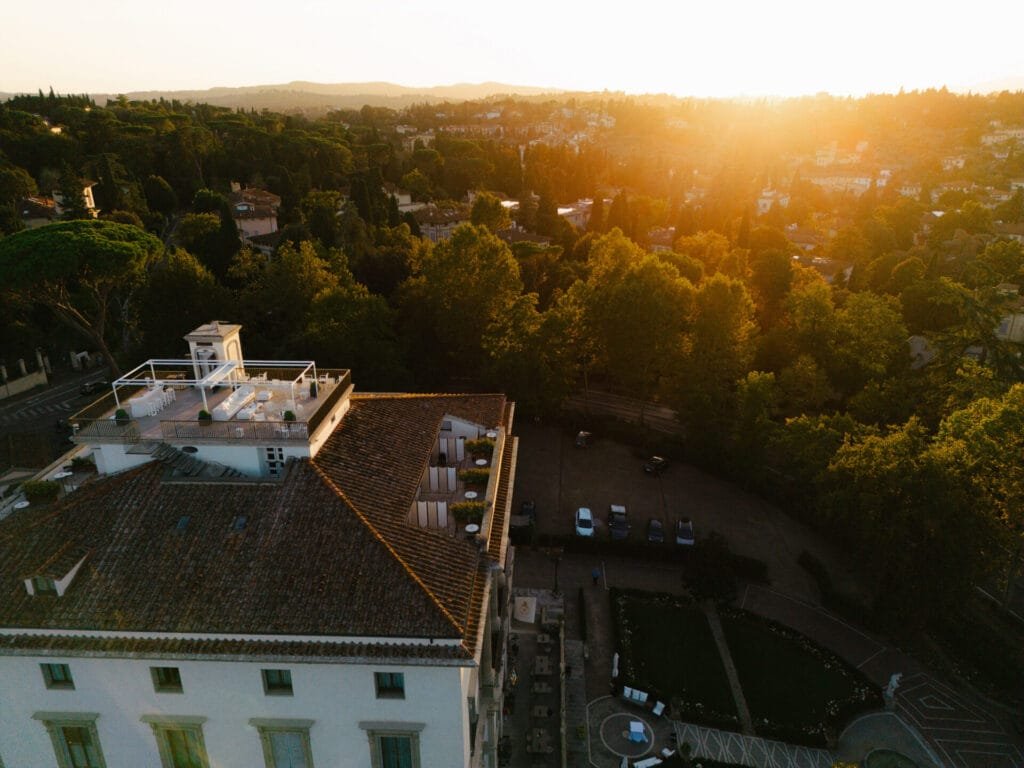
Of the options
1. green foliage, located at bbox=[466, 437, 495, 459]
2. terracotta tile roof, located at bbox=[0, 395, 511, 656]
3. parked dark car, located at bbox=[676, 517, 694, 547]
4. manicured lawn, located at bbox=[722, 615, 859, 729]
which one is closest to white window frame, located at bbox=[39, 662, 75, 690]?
terracotta tile roof, located at bbox=[0, 395, 511, 656]

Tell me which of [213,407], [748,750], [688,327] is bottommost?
[748,750]

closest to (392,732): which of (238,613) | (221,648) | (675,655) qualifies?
(221,648)

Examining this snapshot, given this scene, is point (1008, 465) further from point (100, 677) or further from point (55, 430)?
point (55, 430)

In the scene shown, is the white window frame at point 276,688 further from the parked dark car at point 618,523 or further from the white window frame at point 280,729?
the parked dark car at point 618,523

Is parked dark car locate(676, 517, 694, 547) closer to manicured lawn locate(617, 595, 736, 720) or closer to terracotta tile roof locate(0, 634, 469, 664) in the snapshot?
manicured lawn locate(617, 595, 736, 720)

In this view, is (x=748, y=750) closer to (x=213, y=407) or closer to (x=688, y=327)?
(x=213, y=407)
